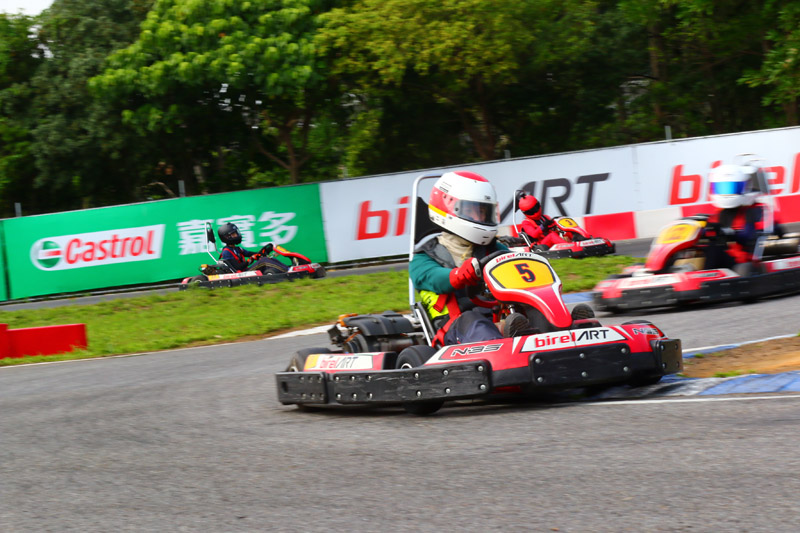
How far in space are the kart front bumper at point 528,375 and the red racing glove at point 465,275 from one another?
1.92ft

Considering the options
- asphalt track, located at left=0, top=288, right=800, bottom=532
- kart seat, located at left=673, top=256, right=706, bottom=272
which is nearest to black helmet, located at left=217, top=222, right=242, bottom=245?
kart seat, located at left=673, top=256, right=706, bottom=272

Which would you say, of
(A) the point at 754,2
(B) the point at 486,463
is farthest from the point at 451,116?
(B) the point at 486,463

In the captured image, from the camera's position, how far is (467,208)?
5.94 meters

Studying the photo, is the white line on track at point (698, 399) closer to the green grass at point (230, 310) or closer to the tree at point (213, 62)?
the green grass at point (230, 310)

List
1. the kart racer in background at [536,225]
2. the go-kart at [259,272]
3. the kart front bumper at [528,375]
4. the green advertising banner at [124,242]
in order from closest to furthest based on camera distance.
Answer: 1. the kart front bumper at [528,375]
2. the kart racer in background at [536,225]
3. the go-kart at [259,272]
4. the green advertising banner at [124,242]

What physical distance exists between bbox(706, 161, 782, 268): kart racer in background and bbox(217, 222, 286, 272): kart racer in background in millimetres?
9137

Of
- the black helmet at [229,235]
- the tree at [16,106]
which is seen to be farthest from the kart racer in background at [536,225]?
the tree at [16,106]

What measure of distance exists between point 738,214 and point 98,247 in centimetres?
1341

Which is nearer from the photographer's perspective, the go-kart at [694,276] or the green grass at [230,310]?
the go-kart at [694,276]

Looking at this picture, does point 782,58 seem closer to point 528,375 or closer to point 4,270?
point 4,270

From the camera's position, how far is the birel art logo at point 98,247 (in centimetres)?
1950

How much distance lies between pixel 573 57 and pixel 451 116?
3490mm

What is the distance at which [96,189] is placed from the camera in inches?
1019

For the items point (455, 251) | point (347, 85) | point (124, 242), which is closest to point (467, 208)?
point (455, 251)
